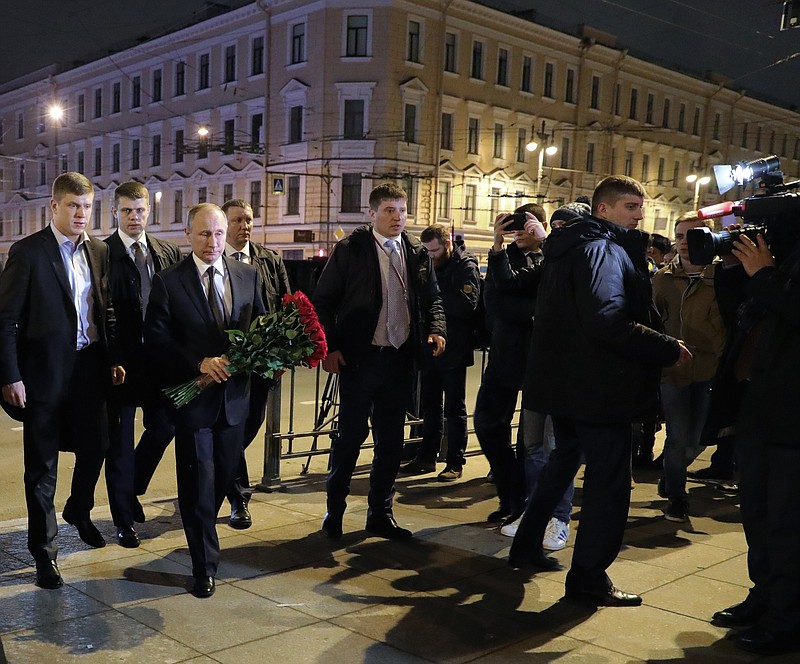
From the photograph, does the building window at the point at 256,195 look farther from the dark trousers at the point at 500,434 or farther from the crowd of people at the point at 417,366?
the dark trousers at the point at 500,434

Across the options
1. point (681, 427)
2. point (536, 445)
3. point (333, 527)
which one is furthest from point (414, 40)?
point (333, 527)

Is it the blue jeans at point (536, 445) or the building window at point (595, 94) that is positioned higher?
the building window at point (595, 94)

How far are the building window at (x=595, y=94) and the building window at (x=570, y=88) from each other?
130cm

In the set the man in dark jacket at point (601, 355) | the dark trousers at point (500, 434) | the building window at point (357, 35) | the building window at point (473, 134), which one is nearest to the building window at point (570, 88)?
the building window at point (473, 134)

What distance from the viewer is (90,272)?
486 cm

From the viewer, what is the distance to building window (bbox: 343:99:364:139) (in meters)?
37.2

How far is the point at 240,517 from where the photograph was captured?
5621 mm

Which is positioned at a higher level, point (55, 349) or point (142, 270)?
point (142, 270)

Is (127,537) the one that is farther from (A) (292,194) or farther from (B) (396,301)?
(A) (292,194)

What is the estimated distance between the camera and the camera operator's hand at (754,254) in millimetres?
3887

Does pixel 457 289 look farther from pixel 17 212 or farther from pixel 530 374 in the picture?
pixel 17 212

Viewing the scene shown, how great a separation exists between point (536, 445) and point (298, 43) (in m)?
35.4

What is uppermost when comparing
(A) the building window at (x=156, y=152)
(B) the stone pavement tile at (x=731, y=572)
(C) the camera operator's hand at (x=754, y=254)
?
(A) the building window at (x=156, y=152)

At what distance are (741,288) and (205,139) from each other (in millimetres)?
39892
